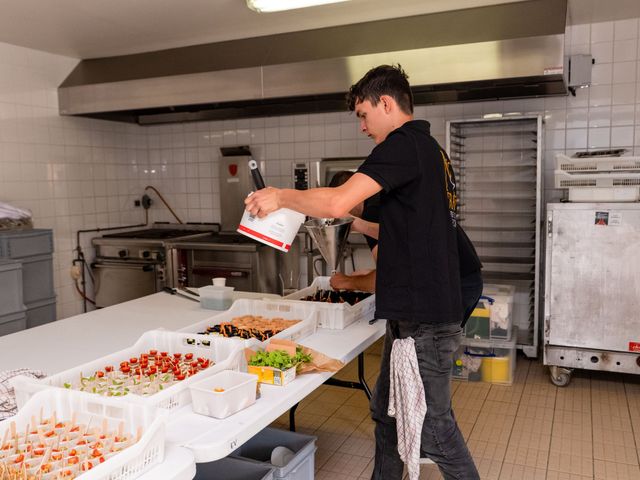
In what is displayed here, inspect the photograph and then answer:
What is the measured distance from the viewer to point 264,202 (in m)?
1.93

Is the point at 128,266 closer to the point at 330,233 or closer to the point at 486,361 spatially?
the point at 486,361

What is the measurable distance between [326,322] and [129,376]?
0.99 m

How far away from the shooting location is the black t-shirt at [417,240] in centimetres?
196

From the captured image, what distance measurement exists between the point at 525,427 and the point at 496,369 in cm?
76

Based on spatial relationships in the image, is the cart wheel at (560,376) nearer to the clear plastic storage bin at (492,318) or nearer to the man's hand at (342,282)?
the clear plastic storage bin at (492,318)

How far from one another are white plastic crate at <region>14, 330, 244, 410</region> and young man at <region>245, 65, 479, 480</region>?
50cm

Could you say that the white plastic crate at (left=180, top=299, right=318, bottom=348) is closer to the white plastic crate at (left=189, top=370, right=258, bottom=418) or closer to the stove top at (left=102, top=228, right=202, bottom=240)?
the white plastic crate at (left=189, top=370, right=258, bottom=418)

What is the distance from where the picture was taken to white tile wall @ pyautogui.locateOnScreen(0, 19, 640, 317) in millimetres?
4383

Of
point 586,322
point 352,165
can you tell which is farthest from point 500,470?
point 352,165

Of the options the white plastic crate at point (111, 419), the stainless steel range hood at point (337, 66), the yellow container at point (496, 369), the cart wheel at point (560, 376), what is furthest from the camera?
the yellow container at point (496, 369)

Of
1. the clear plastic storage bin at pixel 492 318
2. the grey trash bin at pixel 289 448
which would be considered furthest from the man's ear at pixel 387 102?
the clear plastic storage bin at pixel 492 318

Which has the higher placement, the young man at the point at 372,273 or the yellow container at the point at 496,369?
the young man at the point at 372,273

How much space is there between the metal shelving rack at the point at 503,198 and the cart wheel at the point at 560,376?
1.59 ft

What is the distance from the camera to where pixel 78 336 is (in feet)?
8.52
